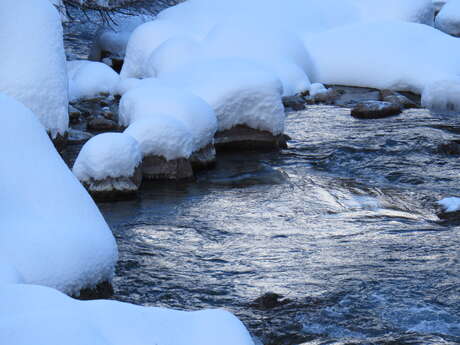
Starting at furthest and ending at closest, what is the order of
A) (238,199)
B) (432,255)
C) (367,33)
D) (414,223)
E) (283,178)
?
(367,33)
(283,178)
(238,199)
(414,223)
(432,255)

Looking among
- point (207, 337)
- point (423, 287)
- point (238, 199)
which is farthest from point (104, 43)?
point (207, 337)

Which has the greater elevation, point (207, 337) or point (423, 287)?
point (207, 337)

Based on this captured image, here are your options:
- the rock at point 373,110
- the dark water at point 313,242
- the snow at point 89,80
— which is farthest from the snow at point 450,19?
the dark water at point 313,242

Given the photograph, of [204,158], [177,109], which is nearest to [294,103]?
[204,158]

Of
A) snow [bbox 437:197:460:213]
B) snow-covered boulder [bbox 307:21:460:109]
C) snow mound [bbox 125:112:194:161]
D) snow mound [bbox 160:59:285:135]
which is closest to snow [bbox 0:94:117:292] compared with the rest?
snow mound [bbox 125:112:194:161]

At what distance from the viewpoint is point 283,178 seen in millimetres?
10336

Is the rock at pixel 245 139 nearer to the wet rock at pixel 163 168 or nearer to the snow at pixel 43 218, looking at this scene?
the wet rock at pixel 163 168

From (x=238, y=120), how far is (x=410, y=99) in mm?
4961

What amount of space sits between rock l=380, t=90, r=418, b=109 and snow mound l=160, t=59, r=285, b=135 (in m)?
3.72

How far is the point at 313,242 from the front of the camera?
25.8 ft

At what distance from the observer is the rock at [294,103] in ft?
48.0

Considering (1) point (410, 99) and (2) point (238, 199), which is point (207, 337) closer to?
(2) point (238, 199)

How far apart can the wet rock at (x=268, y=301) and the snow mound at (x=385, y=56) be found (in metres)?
9.98

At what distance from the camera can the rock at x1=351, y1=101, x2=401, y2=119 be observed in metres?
13.8
